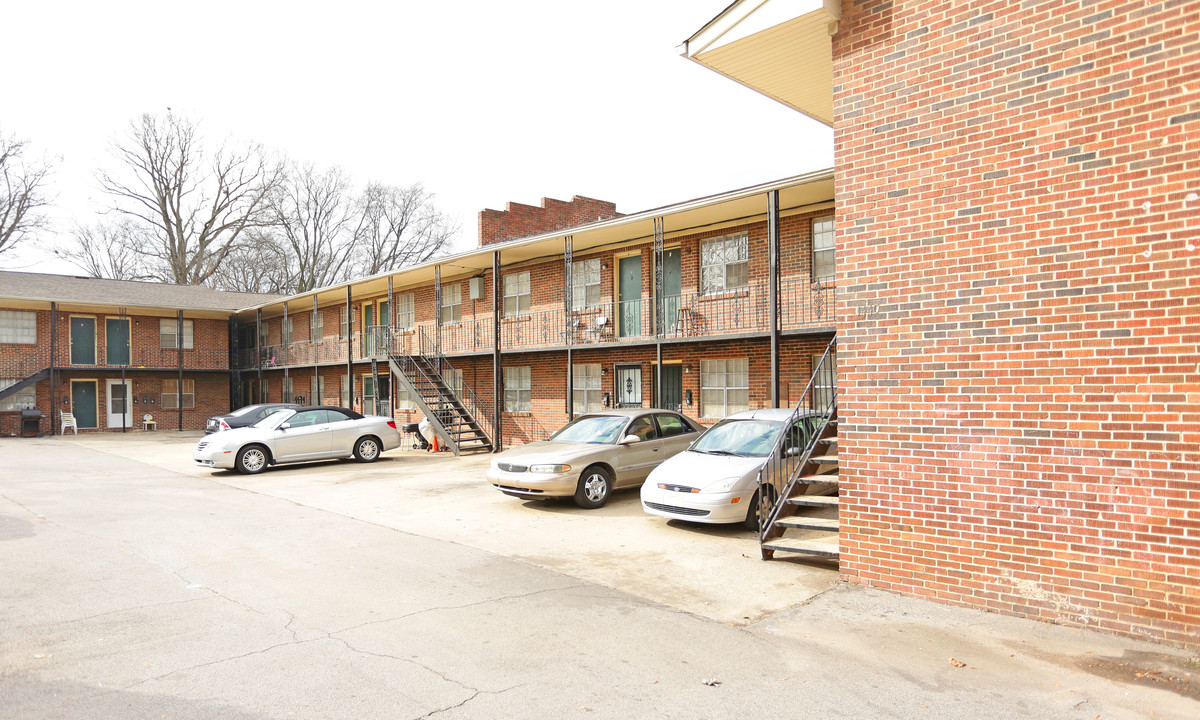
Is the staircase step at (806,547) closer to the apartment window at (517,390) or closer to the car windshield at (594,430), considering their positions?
the car windshield at (594,430)

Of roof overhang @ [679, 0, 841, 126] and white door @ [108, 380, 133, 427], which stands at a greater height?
roof overhang @ [679, 0, 841, 126]

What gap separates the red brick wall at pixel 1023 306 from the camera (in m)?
4.83

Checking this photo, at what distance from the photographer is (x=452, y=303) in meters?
23.1

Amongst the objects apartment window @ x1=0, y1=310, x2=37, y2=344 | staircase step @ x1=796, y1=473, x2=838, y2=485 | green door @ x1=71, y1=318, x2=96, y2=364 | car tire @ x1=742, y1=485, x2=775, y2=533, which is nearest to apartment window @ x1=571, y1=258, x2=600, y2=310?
car tire @ x1=742, y1=485, x2=775, y2=533

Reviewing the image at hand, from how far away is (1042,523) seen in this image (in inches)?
207

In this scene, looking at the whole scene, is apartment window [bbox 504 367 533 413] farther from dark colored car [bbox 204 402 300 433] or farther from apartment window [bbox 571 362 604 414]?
dark colored car [bbox 204 402 300 433]

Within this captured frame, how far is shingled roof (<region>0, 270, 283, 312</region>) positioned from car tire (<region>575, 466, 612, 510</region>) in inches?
942

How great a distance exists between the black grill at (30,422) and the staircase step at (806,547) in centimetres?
2983

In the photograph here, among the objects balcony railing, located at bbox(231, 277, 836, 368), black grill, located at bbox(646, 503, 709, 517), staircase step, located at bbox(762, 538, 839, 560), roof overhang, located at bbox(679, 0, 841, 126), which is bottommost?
staircase step, located at bbox(762, 538, 839, 560)

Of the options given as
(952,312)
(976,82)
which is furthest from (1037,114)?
(952,312)

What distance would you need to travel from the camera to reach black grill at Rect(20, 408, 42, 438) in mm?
26625

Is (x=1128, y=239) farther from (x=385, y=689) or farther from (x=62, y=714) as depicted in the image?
(x=62, y=714)

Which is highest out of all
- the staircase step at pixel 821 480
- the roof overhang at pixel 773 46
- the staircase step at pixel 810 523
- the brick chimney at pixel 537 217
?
the brick chimney at pixel 537 217

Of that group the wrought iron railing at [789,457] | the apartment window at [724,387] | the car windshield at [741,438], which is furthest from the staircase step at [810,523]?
the apartment window at [724,387]
